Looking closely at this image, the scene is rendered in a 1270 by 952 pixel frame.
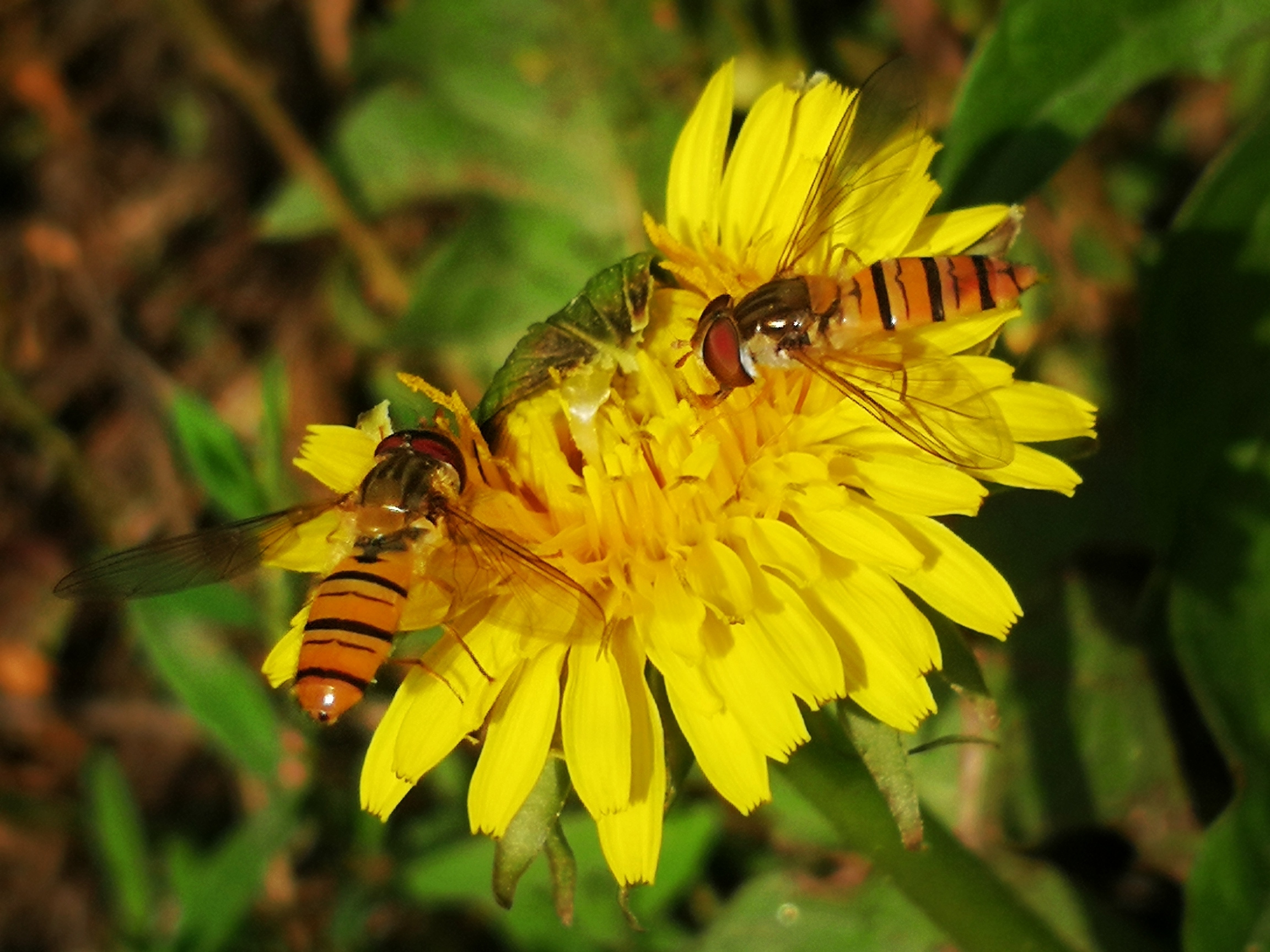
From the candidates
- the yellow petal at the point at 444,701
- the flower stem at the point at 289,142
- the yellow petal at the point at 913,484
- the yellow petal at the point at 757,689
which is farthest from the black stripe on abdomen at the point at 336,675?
the flower stem at the point at 289,142

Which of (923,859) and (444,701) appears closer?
(444,701)

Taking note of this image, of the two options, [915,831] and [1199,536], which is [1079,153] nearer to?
[1199,536]

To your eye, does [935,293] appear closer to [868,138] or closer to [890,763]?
[868,138]

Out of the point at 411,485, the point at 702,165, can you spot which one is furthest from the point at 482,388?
the point at 411,485

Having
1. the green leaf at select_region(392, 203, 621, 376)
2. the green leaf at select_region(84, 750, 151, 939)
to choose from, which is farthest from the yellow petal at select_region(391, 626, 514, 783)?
the green leaf at select_region(392, 203, 621, 376)

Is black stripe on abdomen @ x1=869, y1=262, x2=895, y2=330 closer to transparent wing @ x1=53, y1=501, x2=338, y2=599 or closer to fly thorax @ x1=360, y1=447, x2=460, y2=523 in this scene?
fly thorax @ x1=360, y1=447, x2=460, y2=523
